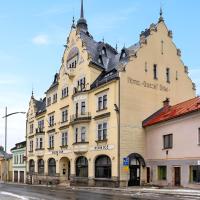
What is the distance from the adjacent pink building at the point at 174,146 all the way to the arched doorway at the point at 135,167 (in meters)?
0.91

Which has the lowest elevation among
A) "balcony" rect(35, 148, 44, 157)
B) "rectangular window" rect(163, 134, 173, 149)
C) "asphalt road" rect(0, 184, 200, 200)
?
"asphalt road" rect(0, 184, 200, 200)

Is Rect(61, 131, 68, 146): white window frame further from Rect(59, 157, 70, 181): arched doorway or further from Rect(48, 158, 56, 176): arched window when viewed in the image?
Rect(48, 158, 56, 176): arched window

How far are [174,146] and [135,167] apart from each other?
6.95m

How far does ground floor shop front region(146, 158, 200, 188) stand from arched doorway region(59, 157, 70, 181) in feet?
54.0

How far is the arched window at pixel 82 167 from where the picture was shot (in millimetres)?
51000

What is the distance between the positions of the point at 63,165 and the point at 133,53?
69.1 ft

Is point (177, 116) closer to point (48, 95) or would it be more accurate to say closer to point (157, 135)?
point (157, 135)

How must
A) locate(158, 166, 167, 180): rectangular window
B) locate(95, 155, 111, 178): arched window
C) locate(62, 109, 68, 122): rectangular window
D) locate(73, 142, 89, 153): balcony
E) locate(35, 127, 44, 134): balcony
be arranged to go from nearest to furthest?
1. locate(158, 166, 167, 180): rectangular window
2. locate(95, 155, 111, 178): arched window
3. locate(73, 142, 89, 153): balcony
4. locate(62, 109, 68, 122): rectangular window
5. locate(35, 127, 44, 134): balcony

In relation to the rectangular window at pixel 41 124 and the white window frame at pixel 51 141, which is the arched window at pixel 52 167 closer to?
the white window frame at pixel 51 141

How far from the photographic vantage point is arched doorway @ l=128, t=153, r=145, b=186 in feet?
149

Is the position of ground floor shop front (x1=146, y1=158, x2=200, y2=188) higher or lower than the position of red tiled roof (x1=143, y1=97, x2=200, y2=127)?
lower

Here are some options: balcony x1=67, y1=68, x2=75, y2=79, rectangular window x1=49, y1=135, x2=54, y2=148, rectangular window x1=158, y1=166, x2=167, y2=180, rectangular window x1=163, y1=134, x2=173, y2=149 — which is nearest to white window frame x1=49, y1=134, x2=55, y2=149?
rectangular window x1=49, y1=135, x2=54, y2=148

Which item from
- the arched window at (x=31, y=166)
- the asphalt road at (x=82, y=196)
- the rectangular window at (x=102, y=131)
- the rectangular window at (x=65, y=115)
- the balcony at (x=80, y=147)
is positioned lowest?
the arched window at (x=31, y=166)

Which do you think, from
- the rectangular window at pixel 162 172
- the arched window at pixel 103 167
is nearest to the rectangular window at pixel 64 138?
the arched window at pixel 103 167
